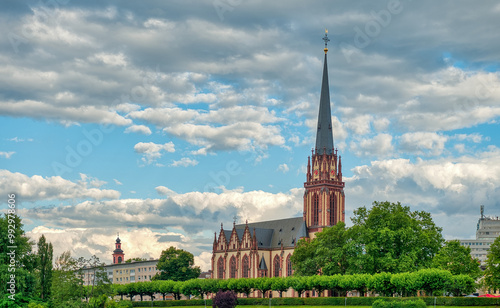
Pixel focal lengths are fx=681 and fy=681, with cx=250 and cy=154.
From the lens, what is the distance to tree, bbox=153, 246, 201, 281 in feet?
553

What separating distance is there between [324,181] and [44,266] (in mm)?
74813

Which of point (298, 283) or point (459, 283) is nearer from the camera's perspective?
point (459, 283)

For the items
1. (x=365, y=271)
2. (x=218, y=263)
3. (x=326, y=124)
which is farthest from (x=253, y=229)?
(x=365, y=271)

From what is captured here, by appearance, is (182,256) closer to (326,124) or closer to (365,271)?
(326,124)

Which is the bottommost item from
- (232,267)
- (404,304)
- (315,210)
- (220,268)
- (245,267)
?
(404,304)

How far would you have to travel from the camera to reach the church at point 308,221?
15425cm

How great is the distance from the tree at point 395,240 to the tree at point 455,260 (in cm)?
145

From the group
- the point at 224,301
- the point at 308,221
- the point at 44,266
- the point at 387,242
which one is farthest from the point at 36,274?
the point at 308,221

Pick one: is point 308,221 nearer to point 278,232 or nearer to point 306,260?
point 278,232

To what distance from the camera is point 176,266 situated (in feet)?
556

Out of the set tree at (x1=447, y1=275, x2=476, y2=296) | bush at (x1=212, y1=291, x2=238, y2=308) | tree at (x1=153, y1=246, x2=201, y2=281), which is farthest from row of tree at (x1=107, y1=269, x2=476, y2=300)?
tree at (x1=153, y1=246, x2=201, y2=281)

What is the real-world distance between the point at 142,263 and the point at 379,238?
109 m

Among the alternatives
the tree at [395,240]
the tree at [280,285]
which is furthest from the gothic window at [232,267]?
the tree at [395,240]

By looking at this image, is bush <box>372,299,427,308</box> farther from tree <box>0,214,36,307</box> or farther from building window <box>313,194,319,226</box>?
building window <box>313,194,319,226</box>
